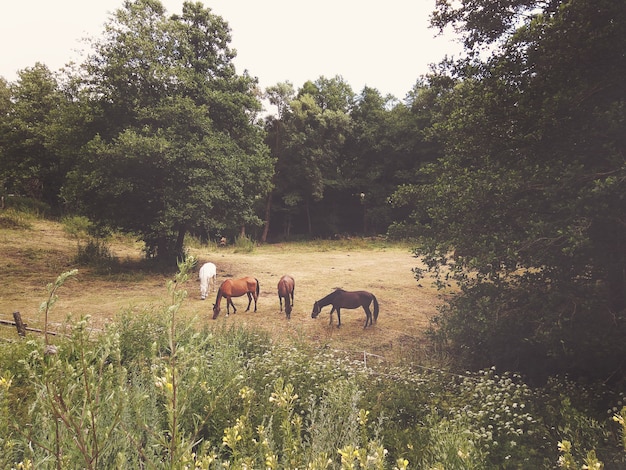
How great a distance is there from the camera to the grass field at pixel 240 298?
6.68 meters

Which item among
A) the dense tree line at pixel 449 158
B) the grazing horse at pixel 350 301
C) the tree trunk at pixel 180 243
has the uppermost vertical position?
the dense tree line at pixel 449 158

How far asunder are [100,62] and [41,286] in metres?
6.40

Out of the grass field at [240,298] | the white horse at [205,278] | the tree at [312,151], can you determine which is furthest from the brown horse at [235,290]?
the tree at [312,151]

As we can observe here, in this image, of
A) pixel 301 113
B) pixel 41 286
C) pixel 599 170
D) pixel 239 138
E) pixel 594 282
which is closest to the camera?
pixel 599 170

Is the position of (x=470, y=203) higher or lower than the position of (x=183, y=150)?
lower

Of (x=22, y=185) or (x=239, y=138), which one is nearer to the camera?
(x=239, y=138)

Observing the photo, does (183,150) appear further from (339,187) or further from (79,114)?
(339,187)

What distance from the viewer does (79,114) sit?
10.1 metres

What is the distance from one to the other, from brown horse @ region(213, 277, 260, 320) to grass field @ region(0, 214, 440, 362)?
0.77 ft

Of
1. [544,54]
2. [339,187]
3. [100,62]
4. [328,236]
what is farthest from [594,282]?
[339,187]

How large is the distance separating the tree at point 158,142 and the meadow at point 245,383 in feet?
4.86

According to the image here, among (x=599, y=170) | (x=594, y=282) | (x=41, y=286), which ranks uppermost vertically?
(x=599, y=170)

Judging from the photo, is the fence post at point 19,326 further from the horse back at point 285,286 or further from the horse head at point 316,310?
the horse head at point 316,310

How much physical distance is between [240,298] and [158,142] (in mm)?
4626
